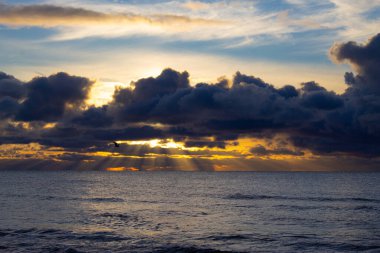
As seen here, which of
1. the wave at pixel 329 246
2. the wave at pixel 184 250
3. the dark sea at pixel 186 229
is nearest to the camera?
the wave at pixel 184 250

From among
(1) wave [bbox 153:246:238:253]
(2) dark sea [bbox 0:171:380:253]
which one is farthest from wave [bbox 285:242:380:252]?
(1) wave [bbox 153:246:238:253]

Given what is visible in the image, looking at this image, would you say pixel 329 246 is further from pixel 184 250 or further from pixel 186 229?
pixel 186 229

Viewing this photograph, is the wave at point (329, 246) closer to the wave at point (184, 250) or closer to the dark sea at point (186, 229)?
the dark sea at point (186, 229)

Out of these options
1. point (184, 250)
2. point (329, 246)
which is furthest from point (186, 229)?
point (329, 246)

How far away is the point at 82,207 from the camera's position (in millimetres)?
88500

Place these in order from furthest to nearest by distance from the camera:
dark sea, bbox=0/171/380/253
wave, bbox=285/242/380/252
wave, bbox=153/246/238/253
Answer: dark sea, bbox=0/171/380/253 → wave, bbox=285/242/380/252 → wave, bbox=153/246/238/253

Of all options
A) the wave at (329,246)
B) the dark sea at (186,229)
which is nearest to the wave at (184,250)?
the dark sea at (186,229)

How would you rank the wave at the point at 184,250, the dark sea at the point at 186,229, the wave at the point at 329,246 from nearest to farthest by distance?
the wave at the point at 184,250
the wave at the point at 329,246
the dark sea at the point at 186,229

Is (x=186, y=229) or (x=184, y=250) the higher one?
(x=184, y=250)

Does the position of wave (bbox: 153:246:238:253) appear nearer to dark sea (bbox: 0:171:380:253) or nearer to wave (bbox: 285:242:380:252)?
dark sea (bbox: 0:171:380:253)

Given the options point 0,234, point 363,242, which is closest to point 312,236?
point 363,242

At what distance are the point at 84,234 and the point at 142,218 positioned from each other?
55.3 ft

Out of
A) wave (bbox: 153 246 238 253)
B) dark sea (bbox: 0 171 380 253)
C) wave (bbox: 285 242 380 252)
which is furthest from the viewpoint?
dark sea (bbox: 0 171 380 253)

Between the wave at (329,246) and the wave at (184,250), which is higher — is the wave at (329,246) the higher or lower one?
the lower one
